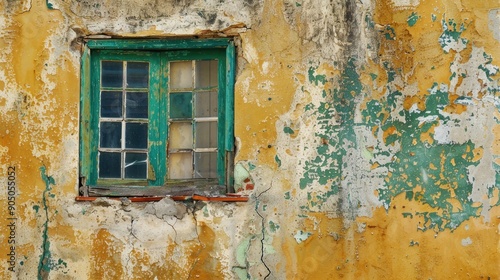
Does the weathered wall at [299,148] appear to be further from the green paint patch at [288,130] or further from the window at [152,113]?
the window at [152,113]

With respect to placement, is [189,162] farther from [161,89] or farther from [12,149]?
[12,149]

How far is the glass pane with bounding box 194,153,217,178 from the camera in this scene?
292 inches

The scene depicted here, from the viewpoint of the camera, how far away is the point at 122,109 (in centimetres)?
752

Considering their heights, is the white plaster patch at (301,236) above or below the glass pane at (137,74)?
below

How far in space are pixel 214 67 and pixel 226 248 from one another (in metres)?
1.44

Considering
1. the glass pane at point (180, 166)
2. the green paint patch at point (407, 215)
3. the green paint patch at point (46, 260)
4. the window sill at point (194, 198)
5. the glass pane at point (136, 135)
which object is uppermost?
the glass pane at point (136, 135)

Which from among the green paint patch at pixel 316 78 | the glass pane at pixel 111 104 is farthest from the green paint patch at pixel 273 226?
the glass pane at pixel 111 104

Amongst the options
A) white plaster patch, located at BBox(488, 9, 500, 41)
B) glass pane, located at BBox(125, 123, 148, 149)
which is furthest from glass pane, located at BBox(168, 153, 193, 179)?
white plaster patch, located at BBox(488, 9, 500, 41)

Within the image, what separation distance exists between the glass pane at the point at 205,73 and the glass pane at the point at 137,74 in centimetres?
41

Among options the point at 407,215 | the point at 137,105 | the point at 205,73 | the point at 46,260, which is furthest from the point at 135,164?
the point at 407,215

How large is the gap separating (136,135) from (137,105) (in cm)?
24

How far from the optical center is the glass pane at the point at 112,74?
753 cm

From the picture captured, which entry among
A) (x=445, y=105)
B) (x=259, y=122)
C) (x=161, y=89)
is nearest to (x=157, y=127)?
(x=161, y=89)

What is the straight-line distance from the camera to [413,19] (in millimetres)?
7117
